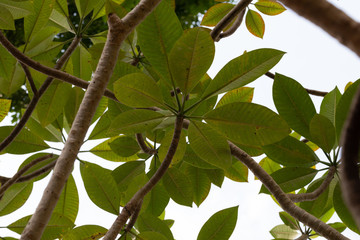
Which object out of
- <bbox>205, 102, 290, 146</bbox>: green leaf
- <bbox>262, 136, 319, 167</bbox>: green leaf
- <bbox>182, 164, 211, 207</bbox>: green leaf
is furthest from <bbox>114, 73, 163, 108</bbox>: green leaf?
<bbox>182, 164, 211, 207</bbox>: green leaf

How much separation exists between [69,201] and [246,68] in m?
0.82

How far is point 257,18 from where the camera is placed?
6.56 ft

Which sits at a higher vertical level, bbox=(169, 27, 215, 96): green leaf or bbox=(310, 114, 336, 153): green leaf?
bbox=(169, 27, 215, 96): green leaf

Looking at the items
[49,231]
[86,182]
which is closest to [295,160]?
[86,182]

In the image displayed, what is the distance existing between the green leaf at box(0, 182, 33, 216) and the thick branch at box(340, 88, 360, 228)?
1.40 metres

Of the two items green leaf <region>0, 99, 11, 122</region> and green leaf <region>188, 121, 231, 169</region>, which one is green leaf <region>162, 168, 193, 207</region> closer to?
green leaf <region>188, 121, 231, 169</region>

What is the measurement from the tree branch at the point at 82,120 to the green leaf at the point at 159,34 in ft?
0.37

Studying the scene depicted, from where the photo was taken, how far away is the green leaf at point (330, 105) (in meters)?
1.17

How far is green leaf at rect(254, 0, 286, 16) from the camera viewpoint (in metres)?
1.90

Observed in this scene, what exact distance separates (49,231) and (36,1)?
0.76 meters

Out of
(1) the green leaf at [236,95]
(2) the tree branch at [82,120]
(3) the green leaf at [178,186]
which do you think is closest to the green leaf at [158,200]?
(3) the green leaf at [178,186]

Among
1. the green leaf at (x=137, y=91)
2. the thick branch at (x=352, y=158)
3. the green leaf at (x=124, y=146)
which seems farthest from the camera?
the green leaf at (x=124, y=146)

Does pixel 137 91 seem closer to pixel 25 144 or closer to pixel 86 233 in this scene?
pixel 86 233

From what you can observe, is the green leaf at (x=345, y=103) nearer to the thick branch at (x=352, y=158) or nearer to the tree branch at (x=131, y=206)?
the tree branch at (x=131, y=206)
